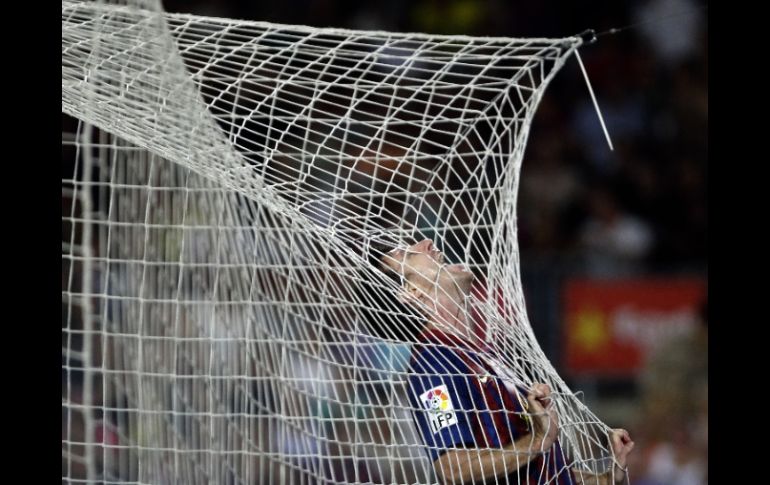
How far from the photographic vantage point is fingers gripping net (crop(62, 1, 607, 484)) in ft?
10.7

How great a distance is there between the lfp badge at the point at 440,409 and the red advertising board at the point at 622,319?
342 centimetres

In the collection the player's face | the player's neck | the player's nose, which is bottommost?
the player's neck

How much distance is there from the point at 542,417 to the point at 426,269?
55 centimetres

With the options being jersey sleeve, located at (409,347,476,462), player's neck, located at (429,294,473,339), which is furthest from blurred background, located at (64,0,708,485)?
jersey sleeve, located at (409,347,476,462)

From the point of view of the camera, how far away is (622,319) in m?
6.55

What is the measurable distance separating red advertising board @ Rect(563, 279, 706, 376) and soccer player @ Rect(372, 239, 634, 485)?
10.7ft

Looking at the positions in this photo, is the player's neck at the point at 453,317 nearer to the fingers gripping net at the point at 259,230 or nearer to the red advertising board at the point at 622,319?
the fingers gripping net at the point at 259,230

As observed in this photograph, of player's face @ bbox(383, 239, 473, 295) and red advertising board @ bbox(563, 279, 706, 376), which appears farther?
red advertising board @ bbox(563, 279, 706, 376)

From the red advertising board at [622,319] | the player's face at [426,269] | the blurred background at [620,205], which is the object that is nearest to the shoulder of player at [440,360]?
the player's face at [426,269]

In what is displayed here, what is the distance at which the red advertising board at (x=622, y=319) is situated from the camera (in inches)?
255

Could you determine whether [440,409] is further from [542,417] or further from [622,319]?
[622,319]

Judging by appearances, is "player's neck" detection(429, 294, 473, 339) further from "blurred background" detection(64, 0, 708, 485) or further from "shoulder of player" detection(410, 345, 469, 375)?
"blurred background" detection(64, 0, 708, 485)

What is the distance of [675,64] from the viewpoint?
329 inches

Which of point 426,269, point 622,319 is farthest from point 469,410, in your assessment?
point 622,319
